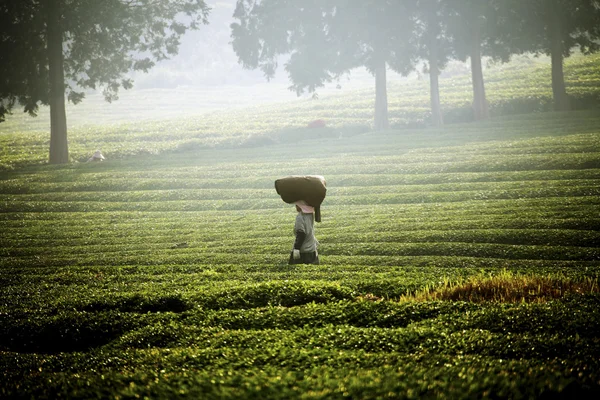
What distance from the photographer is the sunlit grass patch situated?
10422mm

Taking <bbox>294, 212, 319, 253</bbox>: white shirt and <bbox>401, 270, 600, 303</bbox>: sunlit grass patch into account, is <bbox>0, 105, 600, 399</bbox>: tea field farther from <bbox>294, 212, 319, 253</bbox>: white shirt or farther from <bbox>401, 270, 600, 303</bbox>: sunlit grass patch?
<bbox>294, 212, 319, 253</bbox>: white shirt

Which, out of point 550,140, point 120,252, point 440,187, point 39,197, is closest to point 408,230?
point 440,187

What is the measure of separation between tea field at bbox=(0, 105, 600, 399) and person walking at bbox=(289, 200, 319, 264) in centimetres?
52

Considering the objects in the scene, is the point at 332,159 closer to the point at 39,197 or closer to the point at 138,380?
the point at 39,197

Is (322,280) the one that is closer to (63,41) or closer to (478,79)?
(63,41)

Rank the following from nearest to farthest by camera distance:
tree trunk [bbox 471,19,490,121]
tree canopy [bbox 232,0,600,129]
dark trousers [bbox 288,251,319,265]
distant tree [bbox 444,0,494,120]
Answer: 1. dark trousers [bbox 288,251,319,265]
2. tree canopy [bbox 232,0,600,129]
3. distant tree [bbox 444,0,494,120]
4. tree trunk [bbox 471,19,490,121]

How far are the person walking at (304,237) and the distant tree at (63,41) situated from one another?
28.4 m

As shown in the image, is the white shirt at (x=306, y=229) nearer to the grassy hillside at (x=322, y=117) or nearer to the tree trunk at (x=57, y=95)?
the tree trunk at (x=57, y=95)

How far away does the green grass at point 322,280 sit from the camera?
7074 millimetres

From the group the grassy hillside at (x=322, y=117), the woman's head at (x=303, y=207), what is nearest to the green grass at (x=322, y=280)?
Result: the woman's head at (x=303, y=207)

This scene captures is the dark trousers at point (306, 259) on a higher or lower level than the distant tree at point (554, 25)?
lower

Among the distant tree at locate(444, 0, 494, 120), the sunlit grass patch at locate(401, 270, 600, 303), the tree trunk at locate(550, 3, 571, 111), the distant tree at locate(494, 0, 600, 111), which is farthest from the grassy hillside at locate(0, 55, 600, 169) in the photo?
the sunlit grass patch at locate(401, 270, 600, 303)

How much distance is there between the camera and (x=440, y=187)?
25266mm

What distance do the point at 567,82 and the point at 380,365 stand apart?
51698 millimetres
